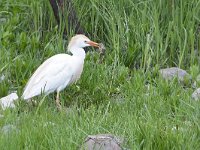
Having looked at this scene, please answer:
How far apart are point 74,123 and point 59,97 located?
137 centimetres

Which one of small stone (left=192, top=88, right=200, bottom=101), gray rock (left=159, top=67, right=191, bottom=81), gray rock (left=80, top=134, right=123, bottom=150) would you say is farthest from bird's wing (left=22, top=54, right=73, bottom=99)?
gray rock (left=80, top=134, right=123, bottom=150)

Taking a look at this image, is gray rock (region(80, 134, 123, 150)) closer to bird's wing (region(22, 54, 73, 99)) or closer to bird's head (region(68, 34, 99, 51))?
bird's wing (region(22, 54, 73, 99))

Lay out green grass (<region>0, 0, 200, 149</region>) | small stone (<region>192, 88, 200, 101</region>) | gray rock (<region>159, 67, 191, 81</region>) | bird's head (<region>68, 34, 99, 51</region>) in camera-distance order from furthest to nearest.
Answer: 1. gray rock (<region>159, 67, 191, 81</region>)
2. bird's head (<region>68, 34, 99, 51</region>)
3. small stone (<region>192, 88, 200, 101</region>)
4. green grass (<region>0, 0, 200, 149</region>)

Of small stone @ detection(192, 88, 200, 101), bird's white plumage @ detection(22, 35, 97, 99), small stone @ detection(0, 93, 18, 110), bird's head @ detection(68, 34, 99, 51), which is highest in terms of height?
bird's head @ detection(68, 34, 99, 51)

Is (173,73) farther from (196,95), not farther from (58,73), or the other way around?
(58,73)

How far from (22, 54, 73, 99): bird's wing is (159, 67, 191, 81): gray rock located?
0.95 meters

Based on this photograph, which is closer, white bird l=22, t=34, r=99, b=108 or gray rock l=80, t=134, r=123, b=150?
gray rock l=80, t=134, r=123, b=150

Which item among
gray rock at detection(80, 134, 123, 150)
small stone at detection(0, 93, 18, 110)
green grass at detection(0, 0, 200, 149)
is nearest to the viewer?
gray rock at detection(80, 134, 123, 150)

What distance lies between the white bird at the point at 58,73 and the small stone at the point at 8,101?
106 millimetres

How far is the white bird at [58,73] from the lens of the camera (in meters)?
6.25

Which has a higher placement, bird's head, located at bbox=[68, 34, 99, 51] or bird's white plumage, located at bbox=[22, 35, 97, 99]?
bird's head, located at bbox=[68, 34, 99, 51]

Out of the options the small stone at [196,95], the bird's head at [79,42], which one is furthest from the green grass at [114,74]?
the bird's head at [79,42]

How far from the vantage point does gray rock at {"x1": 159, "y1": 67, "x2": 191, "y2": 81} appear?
6.79 meters

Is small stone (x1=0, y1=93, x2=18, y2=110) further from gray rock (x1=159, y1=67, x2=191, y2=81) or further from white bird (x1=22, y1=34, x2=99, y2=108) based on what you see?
gray rock (x1=159, y1=67, x2=191, y2=81)
